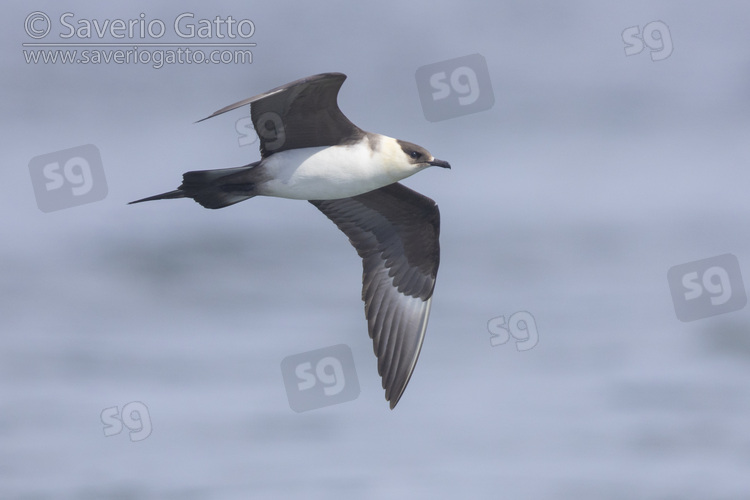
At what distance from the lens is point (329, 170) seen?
29.7ft

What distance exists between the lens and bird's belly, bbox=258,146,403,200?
9062 millimetres

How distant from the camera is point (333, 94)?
28.3 ft

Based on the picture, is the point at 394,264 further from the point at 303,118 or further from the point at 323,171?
the point at 303,118

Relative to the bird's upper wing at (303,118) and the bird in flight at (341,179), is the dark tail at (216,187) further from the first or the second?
the bird's upper wing at (303,118)

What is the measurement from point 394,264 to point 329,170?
6.48 ft

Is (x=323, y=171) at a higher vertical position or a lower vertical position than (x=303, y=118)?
lower

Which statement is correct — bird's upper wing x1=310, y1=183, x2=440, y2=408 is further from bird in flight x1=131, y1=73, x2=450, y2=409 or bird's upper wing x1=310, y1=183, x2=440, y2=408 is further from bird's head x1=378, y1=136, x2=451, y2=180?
bird's head x1=378, y1=136, x2=451, y2=180

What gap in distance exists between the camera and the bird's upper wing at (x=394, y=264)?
1035 cm

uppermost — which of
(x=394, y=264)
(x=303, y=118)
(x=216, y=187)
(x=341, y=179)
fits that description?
(x=303, y=118)

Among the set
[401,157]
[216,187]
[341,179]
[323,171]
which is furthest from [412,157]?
[216,187]

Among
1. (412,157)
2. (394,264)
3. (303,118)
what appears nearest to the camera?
(303,118)

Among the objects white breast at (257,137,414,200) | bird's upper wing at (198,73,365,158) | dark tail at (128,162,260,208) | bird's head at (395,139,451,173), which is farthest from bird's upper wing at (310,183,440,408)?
dark tail at (128,162,260,208)

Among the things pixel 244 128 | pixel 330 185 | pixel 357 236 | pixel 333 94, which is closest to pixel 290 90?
pixel 333 94

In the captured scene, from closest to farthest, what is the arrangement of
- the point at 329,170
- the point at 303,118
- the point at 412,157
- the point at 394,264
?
1. the point at 303,118
2. the point at 329,170
3. the point at 412,157
4. the point at 394,264
